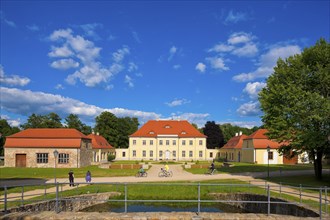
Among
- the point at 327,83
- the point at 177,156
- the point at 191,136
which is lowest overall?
the point at 177,156

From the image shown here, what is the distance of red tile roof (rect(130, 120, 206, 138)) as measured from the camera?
2756 inches

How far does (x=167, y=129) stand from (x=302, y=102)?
1922 inches

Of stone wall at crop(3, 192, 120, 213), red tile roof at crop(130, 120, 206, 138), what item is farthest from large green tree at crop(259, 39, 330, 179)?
red tile roof at crop(130, 120, 206, 138)

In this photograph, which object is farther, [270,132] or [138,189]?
[270,132]

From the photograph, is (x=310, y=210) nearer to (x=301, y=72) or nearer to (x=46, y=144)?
(x=301, y=72)

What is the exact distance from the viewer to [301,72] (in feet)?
84.3

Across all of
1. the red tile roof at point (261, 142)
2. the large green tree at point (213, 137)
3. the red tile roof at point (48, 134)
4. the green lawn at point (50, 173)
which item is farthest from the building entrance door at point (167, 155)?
the green lawn at point (50, 173)

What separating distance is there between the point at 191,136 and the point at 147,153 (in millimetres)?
10542

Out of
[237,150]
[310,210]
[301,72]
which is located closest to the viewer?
[310,210]

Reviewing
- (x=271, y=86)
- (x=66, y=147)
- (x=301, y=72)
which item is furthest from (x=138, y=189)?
(x=66, y=147)

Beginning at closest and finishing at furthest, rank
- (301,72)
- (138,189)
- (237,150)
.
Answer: (138,189) → (301,72) → (237,150)

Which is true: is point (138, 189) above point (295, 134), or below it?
below

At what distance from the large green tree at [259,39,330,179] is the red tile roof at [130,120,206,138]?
140 feet

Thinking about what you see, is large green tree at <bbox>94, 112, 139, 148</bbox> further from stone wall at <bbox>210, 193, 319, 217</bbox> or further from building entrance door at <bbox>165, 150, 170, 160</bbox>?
stone wall at <bbox>210, 193, 319, 217</bbox>
